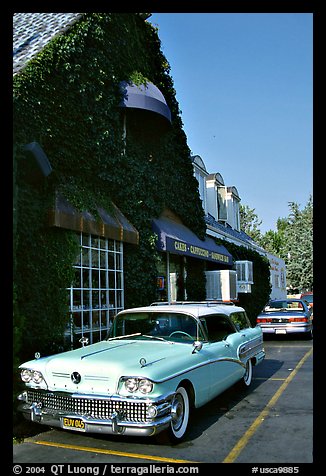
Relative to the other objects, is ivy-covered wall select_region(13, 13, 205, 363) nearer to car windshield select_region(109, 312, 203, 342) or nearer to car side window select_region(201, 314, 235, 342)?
car windshield select_region(109, 312, 203, 342)

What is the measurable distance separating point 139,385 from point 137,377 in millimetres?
85

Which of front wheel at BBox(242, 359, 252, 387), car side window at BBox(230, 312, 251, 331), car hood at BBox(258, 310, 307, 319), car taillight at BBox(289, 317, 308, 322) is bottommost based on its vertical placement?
front wheel at BBox(242, 359, 252, 387)

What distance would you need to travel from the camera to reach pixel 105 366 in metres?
5.28

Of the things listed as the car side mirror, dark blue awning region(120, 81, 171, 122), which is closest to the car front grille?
the car side mirror

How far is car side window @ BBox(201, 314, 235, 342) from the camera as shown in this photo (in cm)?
697

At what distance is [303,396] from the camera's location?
762cm

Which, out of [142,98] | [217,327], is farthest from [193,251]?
[217,327]

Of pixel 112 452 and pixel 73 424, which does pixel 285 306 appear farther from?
pixel 73 424

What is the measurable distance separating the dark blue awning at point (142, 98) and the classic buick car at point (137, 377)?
19.6ft

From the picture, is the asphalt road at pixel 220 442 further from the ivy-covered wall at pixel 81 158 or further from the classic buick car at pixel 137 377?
the ivy-covered wall at pixel 81 158

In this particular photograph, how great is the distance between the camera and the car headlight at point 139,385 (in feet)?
16.3

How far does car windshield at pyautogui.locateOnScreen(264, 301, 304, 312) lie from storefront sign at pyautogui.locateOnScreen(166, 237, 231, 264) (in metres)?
2.26

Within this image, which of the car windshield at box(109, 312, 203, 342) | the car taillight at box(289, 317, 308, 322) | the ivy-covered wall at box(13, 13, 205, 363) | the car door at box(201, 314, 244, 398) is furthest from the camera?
the car taillight at box(289, 317, 308, 322)

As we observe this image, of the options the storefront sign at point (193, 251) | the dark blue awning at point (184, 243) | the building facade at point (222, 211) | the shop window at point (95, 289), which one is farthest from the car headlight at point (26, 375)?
the building facade at point (222, 211)
